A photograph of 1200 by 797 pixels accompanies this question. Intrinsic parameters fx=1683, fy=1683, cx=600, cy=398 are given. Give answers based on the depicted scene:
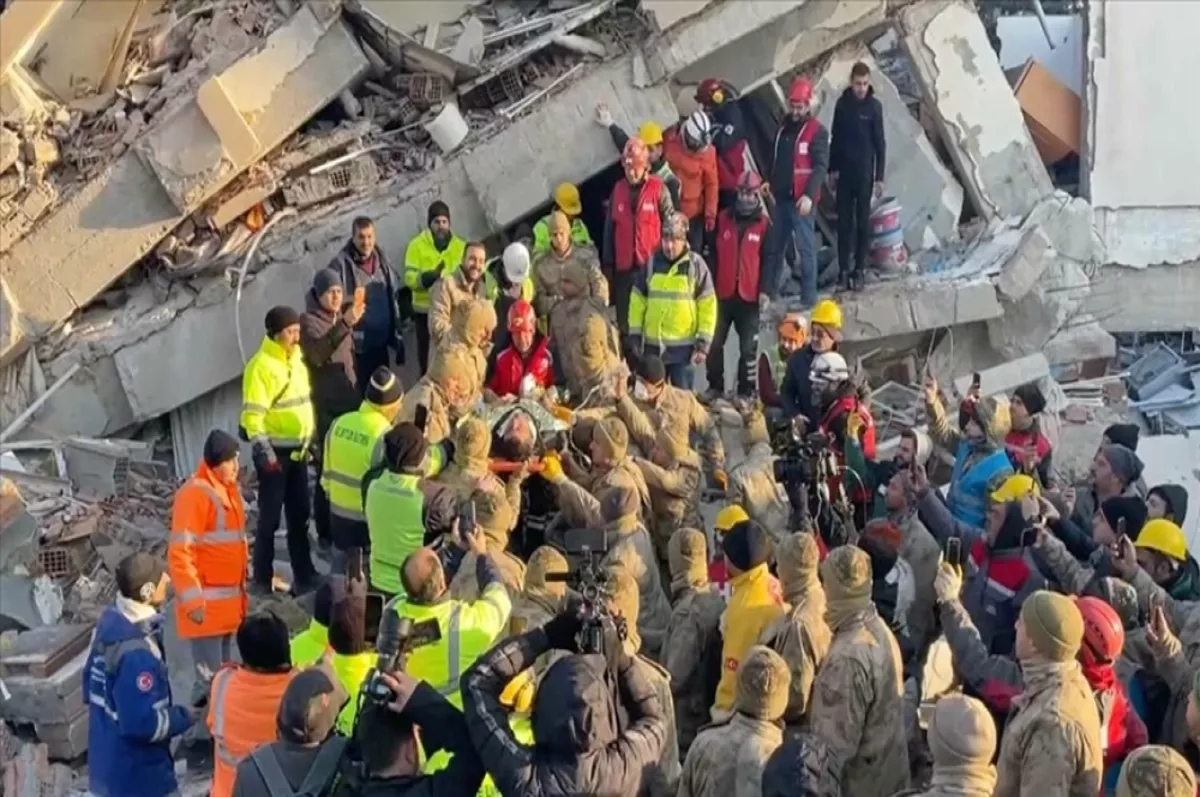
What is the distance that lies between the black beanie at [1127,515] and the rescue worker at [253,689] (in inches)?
162

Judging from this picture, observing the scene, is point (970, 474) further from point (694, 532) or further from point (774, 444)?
point (694, 532)

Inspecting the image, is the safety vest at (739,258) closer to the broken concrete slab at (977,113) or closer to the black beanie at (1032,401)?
Answer: the broken concrete slab at (977,113)

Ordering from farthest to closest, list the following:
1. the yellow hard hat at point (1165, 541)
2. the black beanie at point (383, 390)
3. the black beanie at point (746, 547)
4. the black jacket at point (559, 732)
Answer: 1. the black beanie at point (383, 390)
2. the yellow hard hat at point (1165, 541)
3. the black beanie at point (746, 547)
4. the black jacket at point (559, 732)

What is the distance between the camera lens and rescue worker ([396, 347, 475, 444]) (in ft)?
30.9

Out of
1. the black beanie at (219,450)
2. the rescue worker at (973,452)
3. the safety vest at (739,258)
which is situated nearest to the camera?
Result: the black beanie at (219,450)

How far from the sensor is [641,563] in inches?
306

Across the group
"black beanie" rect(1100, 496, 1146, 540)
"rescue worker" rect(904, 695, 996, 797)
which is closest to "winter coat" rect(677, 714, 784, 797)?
"rescue worker" rect(904, 695, 996, 797)

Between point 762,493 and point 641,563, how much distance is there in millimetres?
→ 1218

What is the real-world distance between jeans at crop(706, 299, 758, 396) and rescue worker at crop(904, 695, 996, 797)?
654 cm

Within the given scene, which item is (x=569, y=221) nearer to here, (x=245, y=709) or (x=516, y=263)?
(x=516, y=263)

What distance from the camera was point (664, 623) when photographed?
788 cm

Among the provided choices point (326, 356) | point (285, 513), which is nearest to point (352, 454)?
point (285, 513)

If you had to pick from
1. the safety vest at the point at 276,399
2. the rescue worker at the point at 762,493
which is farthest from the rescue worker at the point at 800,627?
the safety vest at the point at 276,399

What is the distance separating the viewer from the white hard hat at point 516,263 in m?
10.9
